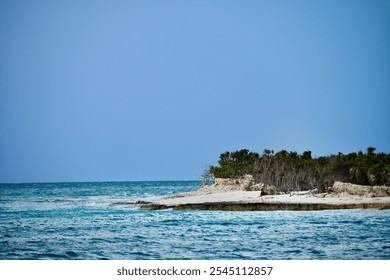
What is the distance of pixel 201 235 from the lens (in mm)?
13477

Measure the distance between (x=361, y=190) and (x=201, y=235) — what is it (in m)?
6.75

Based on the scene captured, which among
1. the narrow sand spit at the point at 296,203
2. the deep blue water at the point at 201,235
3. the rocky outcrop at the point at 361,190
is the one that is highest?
the rocky outcrop at the point at 361,190

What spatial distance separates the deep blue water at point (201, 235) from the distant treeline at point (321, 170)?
14.4 ft

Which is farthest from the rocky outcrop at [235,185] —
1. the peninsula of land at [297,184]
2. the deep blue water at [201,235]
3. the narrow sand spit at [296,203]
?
the deep blue water at [201,235]

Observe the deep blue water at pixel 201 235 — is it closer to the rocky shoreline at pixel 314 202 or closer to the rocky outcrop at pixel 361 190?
the rocky shoreline at pixel 314 202

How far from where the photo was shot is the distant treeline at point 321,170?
20620 millimetres

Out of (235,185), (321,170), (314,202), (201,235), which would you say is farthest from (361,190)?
(235,185)

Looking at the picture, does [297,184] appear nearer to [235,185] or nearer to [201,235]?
[235,185]

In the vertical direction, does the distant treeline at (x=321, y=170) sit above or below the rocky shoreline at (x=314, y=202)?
above

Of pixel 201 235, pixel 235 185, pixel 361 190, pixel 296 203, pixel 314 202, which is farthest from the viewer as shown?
pixel 235 185
